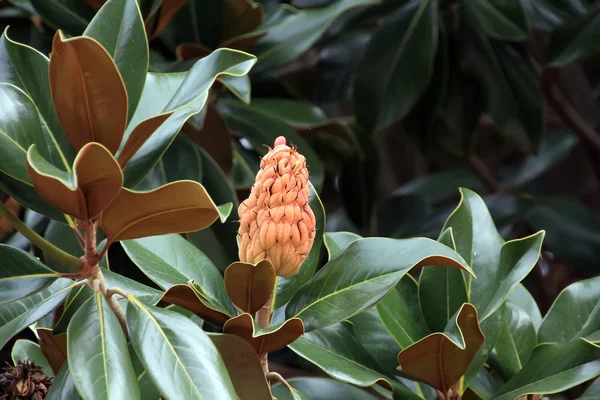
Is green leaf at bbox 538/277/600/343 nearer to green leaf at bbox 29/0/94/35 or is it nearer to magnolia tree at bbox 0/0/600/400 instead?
magnolia tree at bbox 0/0/600/400

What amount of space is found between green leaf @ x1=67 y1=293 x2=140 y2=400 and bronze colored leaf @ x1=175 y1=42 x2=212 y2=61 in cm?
67

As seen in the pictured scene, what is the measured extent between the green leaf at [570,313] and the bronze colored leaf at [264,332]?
13.0 inches

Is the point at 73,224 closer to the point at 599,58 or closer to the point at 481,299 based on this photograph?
the point at 481,299

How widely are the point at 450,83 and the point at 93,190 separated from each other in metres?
1.35

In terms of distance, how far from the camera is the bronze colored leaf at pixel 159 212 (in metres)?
0.63

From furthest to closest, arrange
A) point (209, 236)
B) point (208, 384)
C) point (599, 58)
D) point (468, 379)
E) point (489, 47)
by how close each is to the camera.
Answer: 1. point (599, 58)
2. point (489, 47)
3. point (209, 236)
4. point (468, 379)
5. point (208, 384)

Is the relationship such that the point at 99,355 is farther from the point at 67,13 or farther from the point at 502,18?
the point at 502,18

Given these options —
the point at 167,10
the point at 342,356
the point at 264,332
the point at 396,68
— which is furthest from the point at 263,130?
the point at 264,332

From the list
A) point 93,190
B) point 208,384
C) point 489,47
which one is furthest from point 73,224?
point 489,47

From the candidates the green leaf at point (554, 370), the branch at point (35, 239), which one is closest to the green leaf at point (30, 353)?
the branch at point (35, 239)

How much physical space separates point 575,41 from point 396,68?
14.8 inches

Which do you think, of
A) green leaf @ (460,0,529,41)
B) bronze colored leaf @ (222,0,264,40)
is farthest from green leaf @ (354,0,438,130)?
bronze colored leaf @ (222,0,264,40)

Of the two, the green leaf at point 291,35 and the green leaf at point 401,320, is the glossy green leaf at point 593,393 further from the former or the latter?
the green leaf at point 291,35

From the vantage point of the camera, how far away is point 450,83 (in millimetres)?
1867
